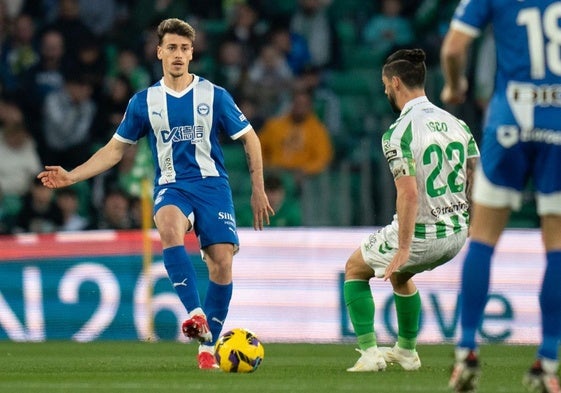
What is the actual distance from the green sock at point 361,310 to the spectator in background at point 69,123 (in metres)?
7.89

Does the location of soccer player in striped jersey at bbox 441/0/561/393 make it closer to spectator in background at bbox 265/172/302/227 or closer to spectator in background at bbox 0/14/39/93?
spectator in background at bbox 265/172/302/227

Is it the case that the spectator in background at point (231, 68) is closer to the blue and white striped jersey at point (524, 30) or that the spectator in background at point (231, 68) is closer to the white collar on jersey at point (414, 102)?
the white collar on jersey at point (414, 102)

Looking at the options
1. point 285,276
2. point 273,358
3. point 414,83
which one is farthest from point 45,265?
point 414,83

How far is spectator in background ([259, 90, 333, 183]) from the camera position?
15.8 m

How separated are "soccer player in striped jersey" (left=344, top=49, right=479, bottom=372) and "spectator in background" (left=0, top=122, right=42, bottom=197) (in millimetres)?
7502

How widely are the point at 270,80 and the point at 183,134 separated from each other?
Result: 24.6 ft

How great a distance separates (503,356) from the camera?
10828 millimetres

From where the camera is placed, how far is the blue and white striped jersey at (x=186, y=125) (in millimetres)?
9359

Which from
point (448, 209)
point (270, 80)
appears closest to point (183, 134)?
point (448, 209)

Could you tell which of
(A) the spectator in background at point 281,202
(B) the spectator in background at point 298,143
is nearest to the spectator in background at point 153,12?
(B) the spectator in background at point 298,143

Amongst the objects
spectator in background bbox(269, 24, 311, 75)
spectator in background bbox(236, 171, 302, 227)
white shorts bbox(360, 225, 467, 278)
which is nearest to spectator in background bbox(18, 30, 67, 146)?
spectator in background bbox(269, 24, 311, 75)

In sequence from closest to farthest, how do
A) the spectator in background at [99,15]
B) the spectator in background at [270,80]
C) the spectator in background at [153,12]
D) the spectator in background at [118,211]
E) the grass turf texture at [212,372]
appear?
1. the grass turf texture at [212,372]
2. the spectator in background at [118,211]
3. the spectator in background at [270,80]
4. the spectator in background at [153,12]
5. the spectator in background at [99,15]

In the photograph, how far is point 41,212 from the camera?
1534 cm

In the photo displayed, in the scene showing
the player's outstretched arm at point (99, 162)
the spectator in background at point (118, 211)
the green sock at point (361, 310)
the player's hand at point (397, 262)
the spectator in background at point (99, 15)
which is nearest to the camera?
the player's hand at point (397, 262)
